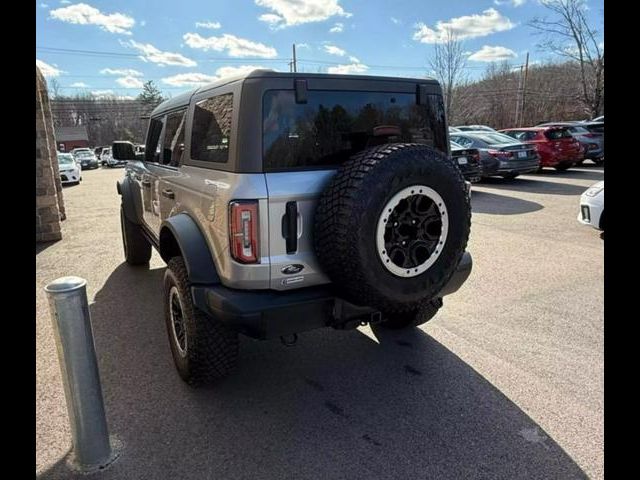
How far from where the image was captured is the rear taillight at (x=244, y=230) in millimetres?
2428

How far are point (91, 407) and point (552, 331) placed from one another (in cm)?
351

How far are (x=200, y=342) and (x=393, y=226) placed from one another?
1.41 m

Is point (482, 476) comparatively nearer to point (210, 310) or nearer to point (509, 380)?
point (509, 380)

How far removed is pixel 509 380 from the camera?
3086mm

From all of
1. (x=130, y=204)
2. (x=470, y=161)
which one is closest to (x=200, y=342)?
(x=130, y=204)

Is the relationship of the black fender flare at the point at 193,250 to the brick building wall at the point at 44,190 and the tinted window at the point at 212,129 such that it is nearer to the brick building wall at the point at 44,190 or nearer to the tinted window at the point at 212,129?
the tinted window at the point at 212,129

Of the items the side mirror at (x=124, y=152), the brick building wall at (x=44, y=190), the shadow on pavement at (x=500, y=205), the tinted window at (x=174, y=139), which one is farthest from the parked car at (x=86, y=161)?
the tinted window at (x=174, y=139)

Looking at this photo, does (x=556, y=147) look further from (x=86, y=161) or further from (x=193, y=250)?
(x=86, y=161)

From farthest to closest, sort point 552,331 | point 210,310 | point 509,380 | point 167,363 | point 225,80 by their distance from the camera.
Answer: point 552,331 < point 167,363 < point 509,380 < point 225,80 < point 210,310

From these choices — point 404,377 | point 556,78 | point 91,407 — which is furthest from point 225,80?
point 556,78

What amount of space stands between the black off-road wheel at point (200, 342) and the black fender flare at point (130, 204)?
2.43m

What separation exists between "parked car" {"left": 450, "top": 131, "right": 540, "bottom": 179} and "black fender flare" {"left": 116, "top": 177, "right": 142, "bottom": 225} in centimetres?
941

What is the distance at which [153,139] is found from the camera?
4.68 metres

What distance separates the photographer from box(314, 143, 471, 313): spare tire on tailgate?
2361 mm
